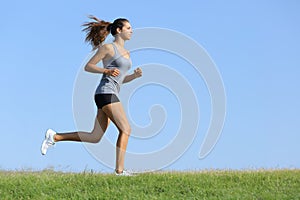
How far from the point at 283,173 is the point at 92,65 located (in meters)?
→ 3.83

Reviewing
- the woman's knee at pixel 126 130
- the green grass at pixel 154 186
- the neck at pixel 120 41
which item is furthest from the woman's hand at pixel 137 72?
the green grass at pixel 154 186

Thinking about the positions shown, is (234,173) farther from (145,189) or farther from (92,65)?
(92,65)

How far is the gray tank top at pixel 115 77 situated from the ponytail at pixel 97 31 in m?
0.61

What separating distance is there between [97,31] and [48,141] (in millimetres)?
2214

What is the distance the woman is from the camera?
9.43 metres

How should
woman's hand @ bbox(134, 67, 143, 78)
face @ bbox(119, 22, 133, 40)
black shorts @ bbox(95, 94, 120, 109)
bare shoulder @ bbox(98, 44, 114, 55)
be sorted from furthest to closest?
woman's hand @ bbox(134, 67, 143, 78) → face @ bbox(119, 22, 133, 40) → bare shoulder @ bbox(98, 44, 114, 55) → black shorts @ bbox(95, 94, 120, 109)

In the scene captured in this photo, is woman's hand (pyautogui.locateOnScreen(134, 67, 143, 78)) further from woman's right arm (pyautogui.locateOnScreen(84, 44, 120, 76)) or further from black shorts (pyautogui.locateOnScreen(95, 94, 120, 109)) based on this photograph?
black shorts (pyautogui.locateOnScreen(95, 94, 120, 109))

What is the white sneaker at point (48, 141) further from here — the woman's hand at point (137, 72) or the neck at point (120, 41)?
the neck at point (120, 41)

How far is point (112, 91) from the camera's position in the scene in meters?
9.48

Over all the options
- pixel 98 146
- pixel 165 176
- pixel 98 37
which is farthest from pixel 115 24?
pixel 165 176

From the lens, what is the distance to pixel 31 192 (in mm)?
8531

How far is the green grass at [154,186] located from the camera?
26.9 feet

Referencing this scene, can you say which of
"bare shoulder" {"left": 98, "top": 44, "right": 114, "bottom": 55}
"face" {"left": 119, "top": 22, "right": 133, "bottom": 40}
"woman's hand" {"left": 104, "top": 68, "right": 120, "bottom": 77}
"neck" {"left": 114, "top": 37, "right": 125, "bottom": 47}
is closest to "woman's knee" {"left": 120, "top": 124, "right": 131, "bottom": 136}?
"woman's hand" {"left": 104, "top": 68, "right": 120, "bottom": 77}

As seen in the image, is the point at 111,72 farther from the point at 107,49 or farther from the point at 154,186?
the point at 154,186
